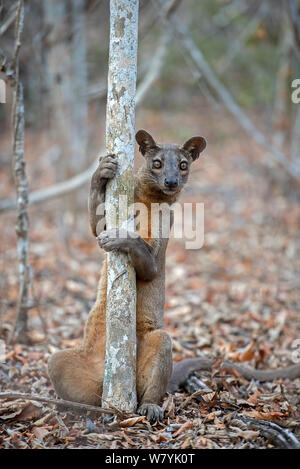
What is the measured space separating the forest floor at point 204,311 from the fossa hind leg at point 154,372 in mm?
180

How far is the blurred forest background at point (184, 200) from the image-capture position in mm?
5137

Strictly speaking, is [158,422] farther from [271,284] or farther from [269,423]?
[271,284]

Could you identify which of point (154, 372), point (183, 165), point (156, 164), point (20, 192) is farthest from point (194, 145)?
point (154, 372)

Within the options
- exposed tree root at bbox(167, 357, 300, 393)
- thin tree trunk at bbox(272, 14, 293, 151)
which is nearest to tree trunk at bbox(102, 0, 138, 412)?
exposed tree root at bbox(167, 357, 300, 393)

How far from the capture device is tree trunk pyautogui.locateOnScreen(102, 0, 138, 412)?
3947mm

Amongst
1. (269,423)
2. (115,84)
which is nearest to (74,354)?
(269,423)

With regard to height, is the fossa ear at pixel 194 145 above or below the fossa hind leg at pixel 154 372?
above

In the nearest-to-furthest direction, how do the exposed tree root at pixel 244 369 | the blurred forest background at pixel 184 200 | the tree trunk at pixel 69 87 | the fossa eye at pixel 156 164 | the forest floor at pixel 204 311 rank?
the forest floor at pixel 204 311 → the fossa eye at pixel 156 164 → the blurred forest background at pixel 184 200 → the exposed tree root at pixel 244 369 → the tree trunk at pixel 69 87

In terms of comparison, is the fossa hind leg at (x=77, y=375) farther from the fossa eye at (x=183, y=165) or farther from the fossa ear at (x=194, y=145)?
the fossa ear at (x=194, y=145)

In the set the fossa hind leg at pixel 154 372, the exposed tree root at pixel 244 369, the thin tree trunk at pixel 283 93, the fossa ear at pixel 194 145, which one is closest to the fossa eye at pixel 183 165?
the fossa ear at pixel 194 145

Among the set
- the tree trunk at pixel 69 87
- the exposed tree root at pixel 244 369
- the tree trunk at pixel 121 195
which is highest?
the tree trunk at pixel 69 87

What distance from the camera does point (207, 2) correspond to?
17.1 m

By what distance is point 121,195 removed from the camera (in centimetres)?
409

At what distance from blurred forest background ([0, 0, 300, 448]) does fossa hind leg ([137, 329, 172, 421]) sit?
0.69ft
